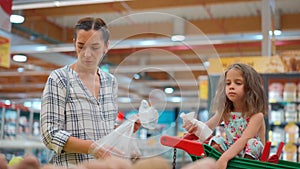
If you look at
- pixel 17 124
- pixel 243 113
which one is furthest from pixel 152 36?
pixel 17 124

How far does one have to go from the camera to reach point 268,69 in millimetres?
5766

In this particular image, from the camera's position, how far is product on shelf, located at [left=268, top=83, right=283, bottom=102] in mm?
5867

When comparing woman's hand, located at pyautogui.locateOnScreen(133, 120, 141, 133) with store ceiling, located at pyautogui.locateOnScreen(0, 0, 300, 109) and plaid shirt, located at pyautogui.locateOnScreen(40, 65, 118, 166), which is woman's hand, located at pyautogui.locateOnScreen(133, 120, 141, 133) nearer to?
store ceiling, located at pyautogui.locateOnScreen(0, 0, 300, 109)

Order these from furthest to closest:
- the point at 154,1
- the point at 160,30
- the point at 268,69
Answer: the point at 154,1
the point at 268,69
the point at 160,30

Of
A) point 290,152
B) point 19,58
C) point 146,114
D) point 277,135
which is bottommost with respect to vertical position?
point 290,152

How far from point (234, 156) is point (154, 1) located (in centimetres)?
588

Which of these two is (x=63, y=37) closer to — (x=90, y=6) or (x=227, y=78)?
(x=90, y=6)

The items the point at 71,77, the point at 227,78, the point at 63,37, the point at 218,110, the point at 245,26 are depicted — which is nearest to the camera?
the point at 218,110

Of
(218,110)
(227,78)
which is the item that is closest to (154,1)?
(227,78)

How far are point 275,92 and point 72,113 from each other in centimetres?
491

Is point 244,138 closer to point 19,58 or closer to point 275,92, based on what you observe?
point 275,92

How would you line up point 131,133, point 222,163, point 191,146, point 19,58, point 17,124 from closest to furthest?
1. point 131,133
2. point 191,146
3. point 222,163
4. point 17,124
5. point 19,58

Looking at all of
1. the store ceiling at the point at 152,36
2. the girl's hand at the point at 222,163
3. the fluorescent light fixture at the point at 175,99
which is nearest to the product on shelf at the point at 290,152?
the store ceiling at the point at 152,36

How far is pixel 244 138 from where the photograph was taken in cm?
157
